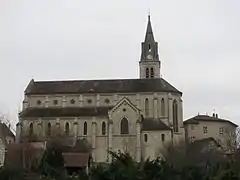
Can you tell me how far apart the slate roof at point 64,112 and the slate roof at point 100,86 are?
323 centimetres

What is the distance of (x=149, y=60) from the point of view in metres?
107

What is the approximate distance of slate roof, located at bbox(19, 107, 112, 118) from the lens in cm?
9312

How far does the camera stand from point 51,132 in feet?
298

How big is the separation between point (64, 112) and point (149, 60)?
22239 mm

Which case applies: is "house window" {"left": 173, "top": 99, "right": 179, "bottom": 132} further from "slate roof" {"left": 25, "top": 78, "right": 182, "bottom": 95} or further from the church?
"slate roof" {"left": 25, "top": 78, "right": 182, "bottom": 95}

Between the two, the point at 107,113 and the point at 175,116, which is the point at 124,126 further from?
the point at 175,116

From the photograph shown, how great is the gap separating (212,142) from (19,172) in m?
69.4

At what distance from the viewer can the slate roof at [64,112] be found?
93.1m

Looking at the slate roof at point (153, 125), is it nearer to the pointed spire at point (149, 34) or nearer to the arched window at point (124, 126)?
the arched window at point (124, 126)

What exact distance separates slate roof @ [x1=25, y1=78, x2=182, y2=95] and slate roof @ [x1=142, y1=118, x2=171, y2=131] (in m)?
5.76

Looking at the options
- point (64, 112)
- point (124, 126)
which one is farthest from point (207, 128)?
A: point (64, 112)

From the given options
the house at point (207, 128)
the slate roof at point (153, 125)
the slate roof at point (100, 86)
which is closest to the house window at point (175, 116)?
the slate roof at point (100, 86)

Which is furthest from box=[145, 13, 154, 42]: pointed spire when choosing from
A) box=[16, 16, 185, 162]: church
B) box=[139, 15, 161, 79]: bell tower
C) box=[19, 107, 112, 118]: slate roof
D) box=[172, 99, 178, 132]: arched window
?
box=[19, 107, 112, 118]: slate roof

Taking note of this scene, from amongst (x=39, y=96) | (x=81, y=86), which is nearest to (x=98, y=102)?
(x=81, y=86)
